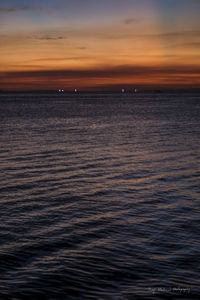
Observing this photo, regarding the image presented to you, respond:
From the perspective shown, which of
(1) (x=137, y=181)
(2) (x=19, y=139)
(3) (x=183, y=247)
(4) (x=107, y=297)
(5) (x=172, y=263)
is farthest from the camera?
(2) (x=19, y=139)

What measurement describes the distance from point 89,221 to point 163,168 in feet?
35.4

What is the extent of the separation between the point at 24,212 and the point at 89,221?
2873 mm

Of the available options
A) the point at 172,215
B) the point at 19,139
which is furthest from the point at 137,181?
the point at 19,139

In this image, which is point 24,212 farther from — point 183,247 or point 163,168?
point 163,168

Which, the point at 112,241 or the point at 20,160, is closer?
the point at 112,241

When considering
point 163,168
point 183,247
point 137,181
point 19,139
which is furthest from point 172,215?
point 19,139

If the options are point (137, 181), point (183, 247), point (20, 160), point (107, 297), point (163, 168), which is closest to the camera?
point (107, 297)

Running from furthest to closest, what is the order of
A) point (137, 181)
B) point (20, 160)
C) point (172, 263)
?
point (20, 160) → point (137, 181) → point (172, 263)

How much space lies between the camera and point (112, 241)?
12.5 m

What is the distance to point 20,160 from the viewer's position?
26734 mm

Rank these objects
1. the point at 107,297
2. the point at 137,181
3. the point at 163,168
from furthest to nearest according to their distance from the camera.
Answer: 1. the point at 163,168
2. the point at 137,181
3. the point at 107,297

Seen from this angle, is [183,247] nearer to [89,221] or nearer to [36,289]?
[89,221]

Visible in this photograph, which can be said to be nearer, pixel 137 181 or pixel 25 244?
pixel 25 244

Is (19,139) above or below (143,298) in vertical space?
above
